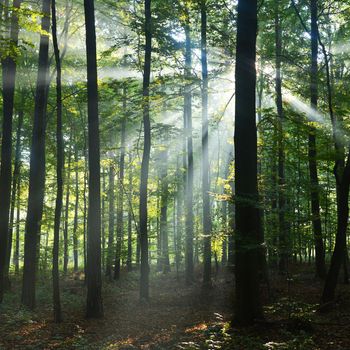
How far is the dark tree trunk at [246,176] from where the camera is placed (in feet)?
25.0

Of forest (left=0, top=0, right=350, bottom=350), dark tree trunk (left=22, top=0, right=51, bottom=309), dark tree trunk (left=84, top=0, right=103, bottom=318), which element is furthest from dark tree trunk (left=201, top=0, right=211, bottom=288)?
dark tree trunk (left=22, top=0, right=51, bottom=309)

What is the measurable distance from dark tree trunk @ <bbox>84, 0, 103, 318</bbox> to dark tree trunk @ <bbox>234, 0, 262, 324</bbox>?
4.83m

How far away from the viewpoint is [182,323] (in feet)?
34.2

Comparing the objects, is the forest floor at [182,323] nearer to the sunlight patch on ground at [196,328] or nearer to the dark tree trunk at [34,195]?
the sunlight patch on ground at [196,328]

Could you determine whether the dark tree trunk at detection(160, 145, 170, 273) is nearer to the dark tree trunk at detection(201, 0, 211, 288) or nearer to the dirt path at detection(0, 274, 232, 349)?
the dark tree trunk at detection(201, 0, 211, 288)

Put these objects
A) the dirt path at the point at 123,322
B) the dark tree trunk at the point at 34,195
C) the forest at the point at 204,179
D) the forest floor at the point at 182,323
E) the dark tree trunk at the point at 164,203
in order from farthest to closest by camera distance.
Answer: the dark tree trunk at the point at 164,203, the dark tree trunk at the point at 34,195, the dirt path at the point at 123,322, the forest at the point at 204,179, the forest floor at the point at 182,323

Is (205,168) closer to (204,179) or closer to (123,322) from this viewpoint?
(204,179)

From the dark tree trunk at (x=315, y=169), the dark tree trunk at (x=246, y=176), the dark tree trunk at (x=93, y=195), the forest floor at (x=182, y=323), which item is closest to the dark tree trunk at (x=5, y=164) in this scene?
the forest floor at (x=182, y=323)

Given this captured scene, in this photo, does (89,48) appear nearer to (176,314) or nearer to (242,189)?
(242,189)

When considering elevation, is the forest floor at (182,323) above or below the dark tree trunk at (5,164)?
below

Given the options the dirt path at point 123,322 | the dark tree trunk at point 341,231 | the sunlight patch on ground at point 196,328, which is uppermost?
the dark tree trunk at point 341,231

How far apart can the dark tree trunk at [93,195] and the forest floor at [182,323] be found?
689mm

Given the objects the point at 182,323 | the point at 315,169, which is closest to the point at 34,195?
the point at 182,323

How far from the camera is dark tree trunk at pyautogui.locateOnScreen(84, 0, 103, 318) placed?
10984mm
